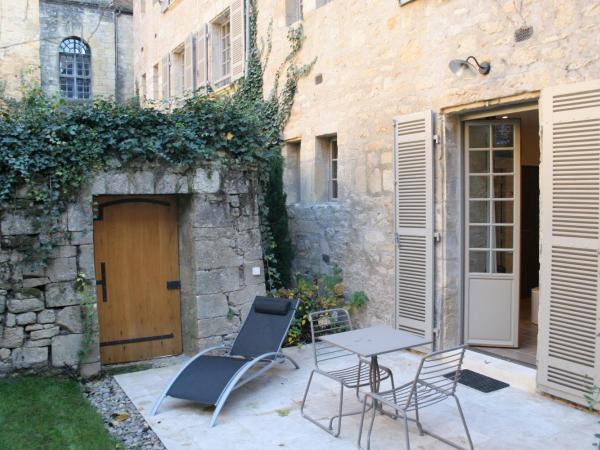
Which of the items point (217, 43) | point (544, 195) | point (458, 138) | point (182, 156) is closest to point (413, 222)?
point (458, 138)

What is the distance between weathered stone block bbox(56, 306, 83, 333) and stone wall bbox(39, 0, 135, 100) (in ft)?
44.2

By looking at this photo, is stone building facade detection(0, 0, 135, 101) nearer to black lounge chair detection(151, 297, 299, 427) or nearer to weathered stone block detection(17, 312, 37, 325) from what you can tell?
weathered stone block detection(17, 312, 37, 325)

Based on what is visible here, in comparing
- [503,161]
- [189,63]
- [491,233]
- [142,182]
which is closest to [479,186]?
[503,161]

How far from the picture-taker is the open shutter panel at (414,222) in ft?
18.0

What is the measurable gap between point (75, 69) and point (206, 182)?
560 inches

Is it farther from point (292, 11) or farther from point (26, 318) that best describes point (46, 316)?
point (292, 11)

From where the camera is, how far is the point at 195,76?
11.0 meters

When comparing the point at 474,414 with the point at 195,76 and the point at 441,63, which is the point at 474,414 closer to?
the point at 441,63

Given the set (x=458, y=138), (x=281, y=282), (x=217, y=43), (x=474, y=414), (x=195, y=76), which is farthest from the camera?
(x=195, y=76)

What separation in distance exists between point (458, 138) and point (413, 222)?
96 cm

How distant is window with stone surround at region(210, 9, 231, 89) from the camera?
10133 mm

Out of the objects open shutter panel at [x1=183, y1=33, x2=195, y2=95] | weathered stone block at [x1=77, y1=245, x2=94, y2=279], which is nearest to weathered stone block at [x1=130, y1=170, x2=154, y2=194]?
weathered stone block at [x1=77, y1=245, x2=94, y2=279]

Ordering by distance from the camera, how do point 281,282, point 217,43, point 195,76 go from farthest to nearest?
1. point 195,76
2. point 217,43
3. point 281,282

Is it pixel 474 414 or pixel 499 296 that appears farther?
pixel 499 296
